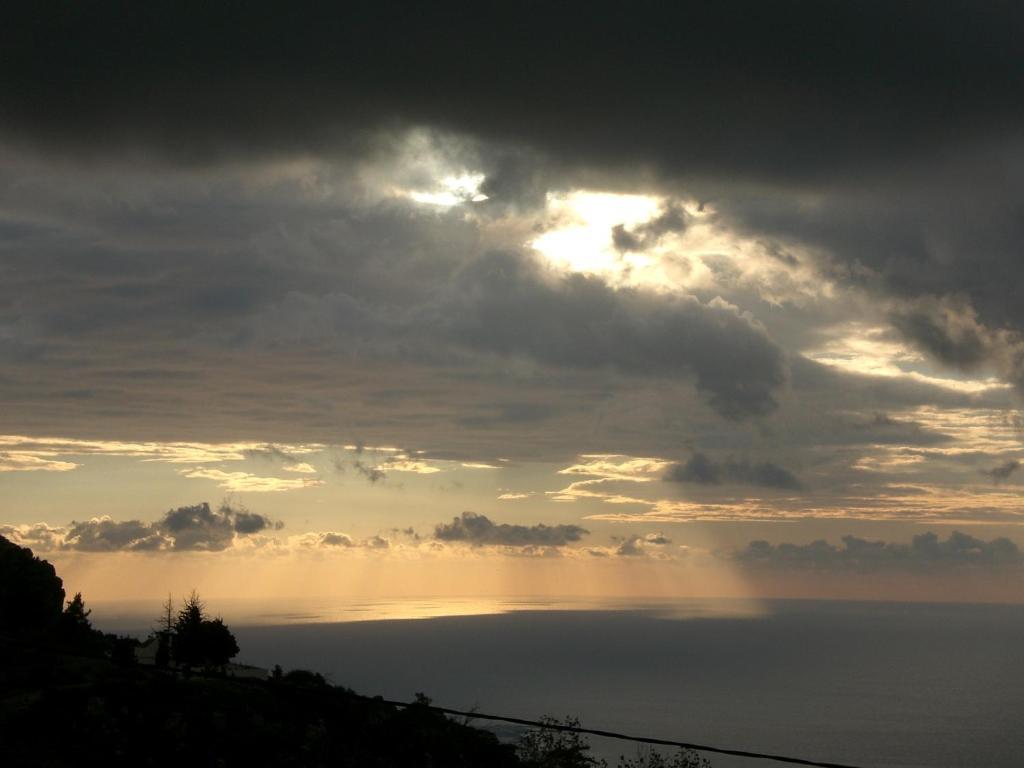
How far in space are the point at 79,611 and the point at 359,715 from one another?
178ft

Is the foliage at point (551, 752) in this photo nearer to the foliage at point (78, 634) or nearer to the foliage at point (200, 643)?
the foliage at point (200, 643)

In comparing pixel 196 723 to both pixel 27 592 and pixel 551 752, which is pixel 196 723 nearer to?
pixel 551 752

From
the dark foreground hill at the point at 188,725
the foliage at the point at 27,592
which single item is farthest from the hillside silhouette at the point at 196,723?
the foliage at the point at 27,592

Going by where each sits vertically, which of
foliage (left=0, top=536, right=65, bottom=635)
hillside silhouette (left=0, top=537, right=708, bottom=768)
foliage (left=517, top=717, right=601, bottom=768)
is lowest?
foliage (left=517, top=717, right=601, bottom=768)

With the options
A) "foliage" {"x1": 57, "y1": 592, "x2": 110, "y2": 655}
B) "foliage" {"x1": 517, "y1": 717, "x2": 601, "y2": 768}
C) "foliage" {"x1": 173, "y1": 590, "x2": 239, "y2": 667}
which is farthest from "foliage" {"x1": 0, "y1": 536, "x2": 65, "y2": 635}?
"foliage" {"x1": 517, "y1": 717, "x2": 601, "y2": 768}

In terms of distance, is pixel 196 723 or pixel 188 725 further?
pixel 196 723

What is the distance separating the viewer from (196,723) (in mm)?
59250

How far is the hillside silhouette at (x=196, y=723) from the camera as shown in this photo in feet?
168

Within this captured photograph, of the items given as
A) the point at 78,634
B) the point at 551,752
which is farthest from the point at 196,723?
the point at 78,634

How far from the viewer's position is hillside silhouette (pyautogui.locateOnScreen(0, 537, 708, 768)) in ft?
168

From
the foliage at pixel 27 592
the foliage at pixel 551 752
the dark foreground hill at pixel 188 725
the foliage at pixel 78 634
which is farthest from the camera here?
the foliage at pixel 27 592

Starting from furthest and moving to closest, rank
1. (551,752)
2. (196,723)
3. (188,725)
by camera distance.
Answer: (551,752), (196,723), (188,725)

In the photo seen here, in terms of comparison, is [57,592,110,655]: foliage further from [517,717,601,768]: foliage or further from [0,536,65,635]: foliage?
[517,717,601,768]: foliage

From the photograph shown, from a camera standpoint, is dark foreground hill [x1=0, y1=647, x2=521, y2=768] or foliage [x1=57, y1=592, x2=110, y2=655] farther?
foliage [x1=57, y1=592, x2=110, y2=655]
